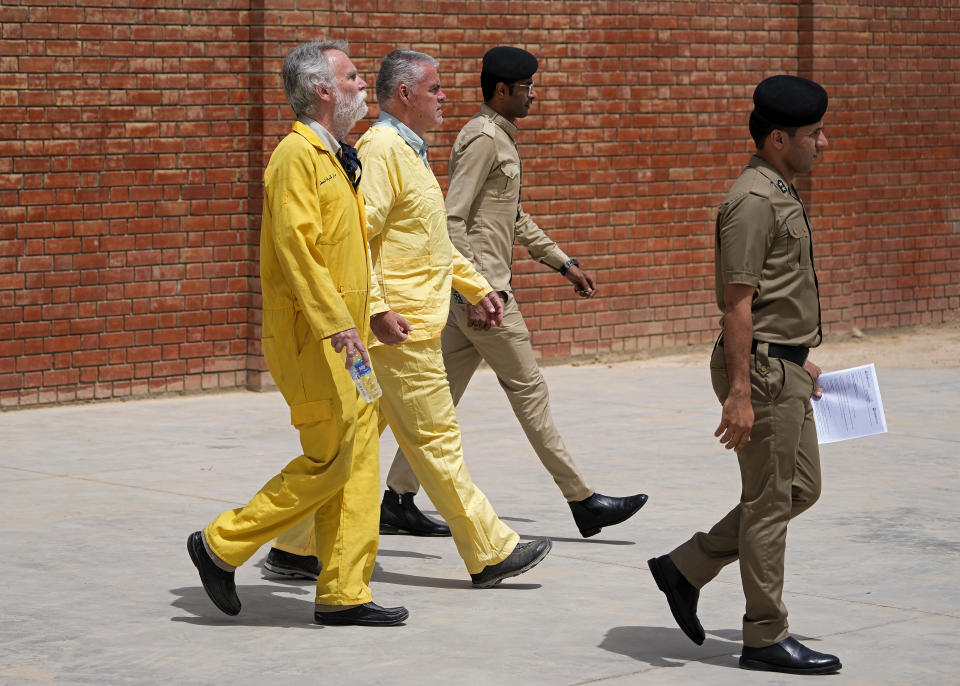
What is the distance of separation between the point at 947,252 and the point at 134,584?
1124 centimetres

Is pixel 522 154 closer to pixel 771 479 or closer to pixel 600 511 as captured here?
pixel 600 511

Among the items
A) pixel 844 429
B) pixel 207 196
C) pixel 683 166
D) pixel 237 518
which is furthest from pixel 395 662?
pixel 683 166

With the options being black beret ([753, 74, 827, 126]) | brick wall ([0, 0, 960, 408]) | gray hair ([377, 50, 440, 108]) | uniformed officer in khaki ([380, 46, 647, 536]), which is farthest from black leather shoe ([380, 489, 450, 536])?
brick wall ([0, 0, 960, 408])

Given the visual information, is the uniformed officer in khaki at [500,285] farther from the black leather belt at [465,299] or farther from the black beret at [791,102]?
the black beret at [791,102]

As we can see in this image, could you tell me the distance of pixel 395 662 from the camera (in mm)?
5207

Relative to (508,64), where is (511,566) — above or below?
below

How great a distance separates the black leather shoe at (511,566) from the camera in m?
6.18

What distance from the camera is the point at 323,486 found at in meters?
5.51

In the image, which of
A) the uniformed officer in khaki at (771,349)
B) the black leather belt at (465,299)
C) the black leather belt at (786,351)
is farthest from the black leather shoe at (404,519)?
the black leather belt at (786,351)

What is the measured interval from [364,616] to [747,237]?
179cm

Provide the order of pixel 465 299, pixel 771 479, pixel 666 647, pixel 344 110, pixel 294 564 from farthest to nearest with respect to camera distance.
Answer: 1. pixel 465 299
2. pixel 294 564
3. pixel 344 110
4. pixel 666 647
5. pixel 771 479

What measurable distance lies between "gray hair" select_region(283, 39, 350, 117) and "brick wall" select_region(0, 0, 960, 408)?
5056 millimetres

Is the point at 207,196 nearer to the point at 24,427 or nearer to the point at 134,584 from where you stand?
the point at 24,427

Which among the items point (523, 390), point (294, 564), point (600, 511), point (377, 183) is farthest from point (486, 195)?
point (294, 564)
